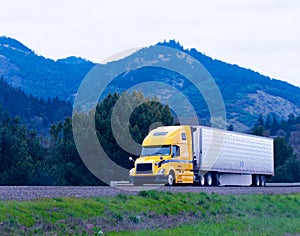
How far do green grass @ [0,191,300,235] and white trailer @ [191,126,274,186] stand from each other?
9.80m

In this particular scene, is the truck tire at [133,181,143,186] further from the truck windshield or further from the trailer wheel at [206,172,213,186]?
the trailer wheel at [206,172,213,186]

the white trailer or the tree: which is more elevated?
the tree

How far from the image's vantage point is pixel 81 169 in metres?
58.3

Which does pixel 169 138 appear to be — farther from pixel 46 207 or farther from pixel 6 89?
pixel 6 89

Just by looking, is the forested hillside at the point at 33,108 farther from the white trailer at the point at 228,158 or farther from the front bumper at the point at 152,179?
the front bumper at the point at 152,179

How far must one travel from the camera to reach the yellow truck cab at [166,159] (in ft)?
119

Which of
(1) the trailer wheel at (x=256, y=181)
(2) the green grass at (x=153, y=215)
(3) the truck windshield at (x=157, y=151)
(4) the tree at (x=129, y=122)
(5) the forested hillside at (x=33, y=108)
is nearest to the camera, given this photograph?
(2) the green grass at (x=153, y=215)

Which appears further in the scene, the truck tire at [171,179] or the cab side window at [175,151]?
the cab side window at [175,151]

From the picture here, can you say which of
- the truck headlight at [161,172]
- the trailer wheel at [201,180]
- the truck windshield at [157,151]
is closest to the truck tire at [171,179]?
the truck headlight at [161,172]

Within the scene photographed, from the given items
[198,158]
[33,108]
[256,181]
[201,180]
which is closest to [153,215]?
[198,158]

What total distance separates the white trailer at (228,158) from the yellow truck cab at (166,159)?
3.79 feet

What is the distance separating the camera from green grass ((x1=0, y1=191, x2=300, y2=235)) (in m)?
16.4

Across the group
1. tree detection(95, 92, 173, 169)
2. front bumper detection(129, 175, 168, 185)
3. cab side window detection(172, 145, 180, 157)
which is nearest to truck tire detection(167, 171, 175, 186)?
front bumper detection(129, 175, 168, 185)

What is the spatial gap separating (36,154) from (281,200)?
3772 centimetres
